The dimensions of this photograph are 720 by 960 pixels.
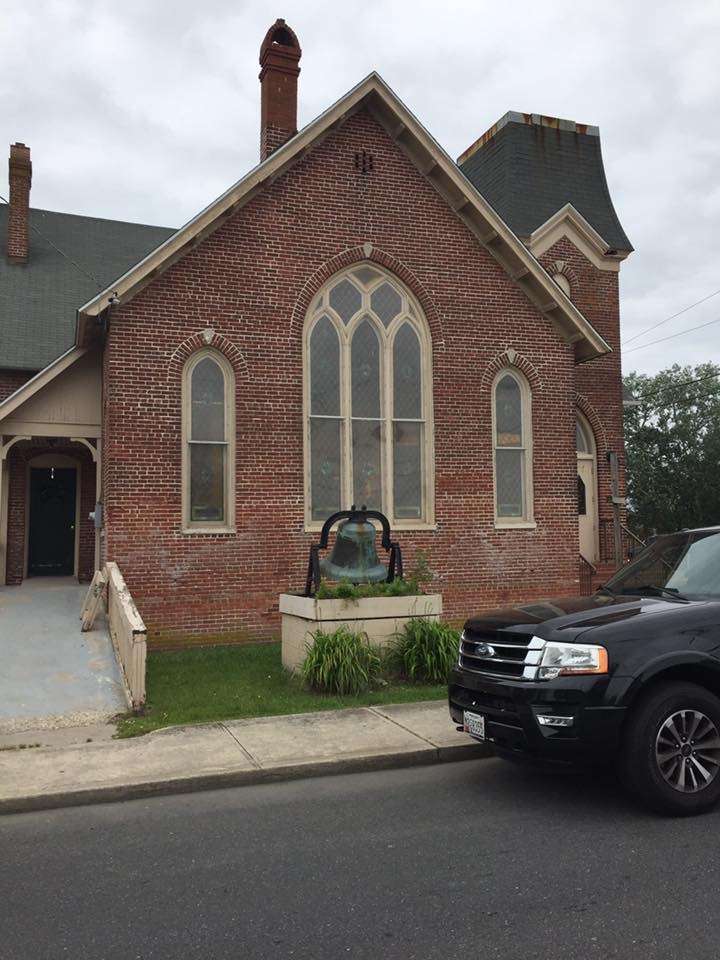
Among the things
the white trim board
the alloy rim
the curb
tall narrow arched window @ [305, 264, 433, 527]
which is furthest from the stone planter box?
the white trim board

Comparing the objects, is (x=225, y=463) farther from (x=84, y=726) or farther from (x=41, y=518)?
(x=41, y=518)

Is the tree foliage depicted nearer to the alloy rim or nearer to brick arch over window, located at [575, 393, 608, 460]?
brick arch over window, located at [575, 393, 608, 460]

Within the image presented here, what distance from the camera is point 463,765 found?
22.3ft

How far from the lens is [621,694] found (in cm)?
529

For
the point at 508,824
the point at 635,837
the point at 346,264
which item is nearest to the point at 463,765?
the point at 508,824

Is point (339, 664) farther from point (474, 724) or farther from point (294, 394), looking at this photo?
point (294, 394)

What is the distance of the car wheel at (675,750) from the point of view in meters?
5.23

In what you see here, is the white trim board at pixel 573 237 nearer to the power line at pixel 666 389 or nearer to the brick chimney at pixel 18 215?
the brick chimney at pixel 18 215

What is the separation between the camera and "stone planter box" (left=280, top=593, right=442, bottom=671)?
9.54m

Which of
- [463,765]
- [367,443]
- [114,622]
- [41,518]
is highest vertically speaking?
[367,443]

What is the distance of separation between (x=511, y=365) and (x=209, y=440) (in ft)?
17.6

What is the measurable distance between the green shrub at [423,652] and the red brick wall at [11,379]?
10860 millimetres

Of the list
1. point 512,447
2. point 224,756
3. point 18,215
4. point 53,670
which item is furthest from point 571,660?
point 18,215

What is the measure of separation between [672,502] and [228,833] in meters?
47.5
